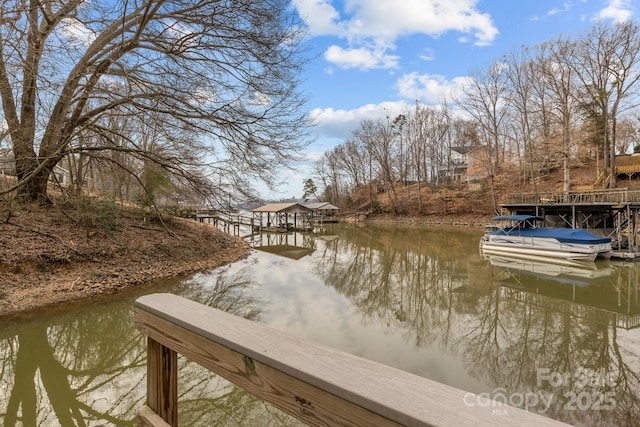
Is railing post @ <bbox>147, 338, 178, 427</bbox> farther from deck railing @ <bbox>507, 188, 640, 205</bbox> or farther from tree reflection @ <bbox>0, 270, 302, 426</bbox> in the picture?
deck railing @ <bbox>507, 188, 640, 205</bbox>

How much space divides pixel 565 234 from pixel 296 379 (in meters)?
17.3

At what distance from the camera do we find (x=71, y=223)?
32.9ft

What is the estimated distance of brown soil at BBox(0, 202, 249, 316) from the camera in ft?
23.9

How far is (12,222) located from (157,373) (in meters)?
10.6

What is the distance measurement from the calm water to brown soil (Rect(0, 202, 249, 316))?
771 mm

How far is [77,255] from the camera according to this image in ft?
28.5

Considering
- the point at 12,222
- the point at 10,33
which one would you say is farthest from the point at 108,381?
the point at 12,222

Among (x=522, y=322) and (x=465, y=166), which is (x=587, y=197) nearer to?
(x=522, y=322)

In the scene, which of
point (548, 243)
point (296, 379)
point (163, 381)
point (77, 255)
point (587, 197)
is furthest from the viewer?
point (587, 197)

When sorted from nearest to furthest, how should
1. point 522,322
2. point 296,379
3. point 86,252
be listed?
point 296,379
point 522,322
point 86,252

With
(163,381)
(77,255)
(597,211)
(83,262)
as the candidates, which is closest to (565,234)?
(597,211)

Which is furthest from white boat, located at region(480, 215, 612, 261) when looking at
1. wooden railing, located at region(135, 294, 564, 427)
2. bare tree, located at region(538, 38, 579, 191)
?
wooden railing, located at region(135, 294, 564, 427)

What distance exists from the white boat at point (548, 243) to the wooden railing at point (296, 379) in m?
16.8

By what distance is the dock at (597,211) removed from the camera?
14523 millimetres
